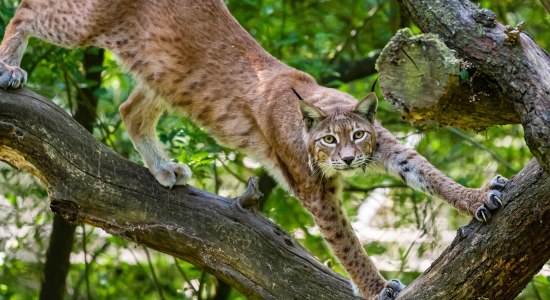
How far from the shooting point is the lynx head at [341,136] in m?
6.18

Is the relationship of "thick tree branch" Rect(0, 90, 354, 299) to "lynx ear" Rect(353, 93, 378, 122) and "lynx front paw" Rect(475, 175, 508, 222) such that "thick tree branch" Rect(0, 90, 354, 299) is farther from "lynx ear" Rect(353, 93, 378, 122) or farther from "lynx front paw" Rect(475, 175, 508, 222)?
"lynx front paw" Rect(475, 175, 508, 222)

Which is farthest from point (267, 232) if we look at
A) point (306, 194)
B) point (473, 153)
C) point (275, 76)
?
point (473, 153)

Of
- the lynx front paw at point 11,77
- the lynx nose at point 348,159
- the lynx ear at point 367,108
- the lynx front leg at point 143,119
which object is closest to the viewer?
the lynx front paw at point 11,77

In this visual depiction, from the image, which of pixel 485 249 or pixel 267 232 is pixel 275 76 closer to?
pixel 267 232

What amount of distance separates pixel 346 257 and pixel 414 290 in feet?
3.91

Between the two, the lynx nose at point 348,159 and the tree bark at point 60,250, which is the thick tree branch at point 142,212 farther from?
the tree bark at point 60,250

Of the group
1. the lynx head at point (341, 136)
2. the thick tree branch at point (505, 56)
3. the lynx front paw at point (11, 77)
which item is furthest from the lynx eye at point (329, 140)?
the lynx front paw at point (11, 77)

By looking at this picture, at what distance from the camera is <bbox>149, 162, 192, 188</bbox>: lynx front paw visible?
6.12 m

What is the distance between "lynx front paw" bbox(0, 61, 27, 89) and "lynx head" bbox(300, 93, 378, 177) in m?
1.97

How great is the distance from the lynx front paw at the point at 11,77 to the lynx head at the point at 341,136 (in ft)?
6.48

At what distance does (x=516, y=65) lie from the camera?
4.18 meters

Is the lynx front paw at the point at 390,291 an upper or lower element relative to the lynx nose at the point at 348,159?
lower

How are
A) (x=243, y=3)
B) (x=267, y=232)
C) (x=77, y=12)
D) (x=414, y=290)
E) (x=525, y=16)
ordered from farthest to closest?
1. (x=525, y=16)
2. (x=243, y=3)
3. (x=77, y=12)
4. (x=267, y=232)
5. (x=414, y=290)

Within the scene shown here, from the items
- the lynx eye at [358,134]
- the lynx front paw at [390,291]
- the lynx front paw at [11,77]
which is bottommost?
the lynx front paw at [390,291]
